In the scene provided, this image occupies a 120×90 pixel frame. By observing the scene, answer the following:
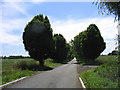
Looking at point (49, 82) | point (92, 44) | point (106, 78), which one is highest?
point (92, 44)

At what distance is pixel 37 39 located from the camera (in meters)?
25.2

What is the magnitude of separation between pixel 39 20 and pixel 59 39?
30.2 metres

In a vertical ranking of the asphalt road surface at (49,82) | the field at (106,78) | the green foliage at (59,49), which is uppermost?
the green foliage at (59,49)

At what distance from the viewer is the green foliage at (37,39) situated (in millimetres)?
24844

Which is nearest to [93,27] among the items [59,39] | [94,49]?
[94,49]

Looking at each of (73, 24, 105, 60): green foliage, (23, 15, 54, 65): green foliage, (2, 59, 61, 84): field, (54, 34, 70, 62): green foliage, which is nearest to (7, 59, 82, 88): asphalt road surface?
(2, 59, 61, 84): field

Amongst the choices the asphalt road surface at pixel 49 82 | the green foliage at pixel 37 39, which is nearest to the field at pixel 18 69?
the asphalt road surface at pixel 49 82

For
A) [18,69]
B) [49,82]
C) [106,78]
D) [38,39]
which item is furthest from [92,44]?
[106,78]

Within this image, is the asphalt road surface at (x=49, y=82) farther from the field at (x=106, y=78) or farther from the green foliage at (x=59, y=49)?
the green foliage at (x=59, y=49)

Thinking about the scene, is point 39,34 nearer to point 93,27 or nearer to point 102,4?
point 102,4

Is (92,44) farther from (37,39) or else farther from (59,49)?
(37,39)

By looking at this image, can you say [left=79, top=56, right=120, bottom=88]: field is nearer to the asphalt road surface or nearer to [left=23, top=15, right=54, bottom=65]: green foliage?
the asphalt road surface

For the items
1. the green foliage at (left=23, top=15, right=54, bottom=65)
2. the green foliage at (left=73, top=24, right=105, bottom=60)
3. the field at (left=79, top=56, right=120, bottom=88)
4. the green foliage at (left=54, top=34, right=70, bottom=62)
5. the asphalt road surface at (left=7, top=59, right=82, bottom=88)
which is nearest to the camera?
the field at (left=79, top=56, right=120, bottom=88)

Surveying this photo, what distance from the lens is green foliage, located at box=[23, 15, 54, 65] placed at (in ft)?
81.5
